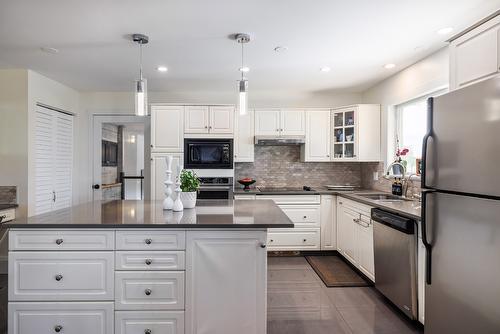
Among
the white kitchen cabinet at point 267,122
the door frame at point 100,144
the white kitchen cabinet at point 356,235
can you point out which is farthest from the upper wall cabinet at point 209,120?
the white kitchen cabinet at point 356,235

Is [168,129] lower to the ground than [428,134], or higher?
higher

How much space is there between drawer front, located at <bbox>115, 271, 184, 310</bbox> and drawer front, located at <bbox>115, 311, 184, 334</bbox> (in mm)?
37

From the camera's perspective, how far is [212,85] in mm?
4250

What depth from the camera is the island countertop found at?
1822 millimetres

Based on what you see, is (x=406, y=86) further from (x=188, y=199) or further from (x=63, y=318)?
(x=63, y=318)

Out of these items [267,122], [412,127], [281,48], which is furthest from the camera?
[267,122]

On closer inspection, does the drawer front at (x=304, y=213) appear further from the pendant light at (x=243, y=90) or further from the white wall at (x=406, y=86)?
the pendant light at (x=243, y=90)

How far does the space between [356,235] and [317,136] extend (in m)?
1.64

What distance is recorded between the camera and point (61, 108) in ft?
13.8

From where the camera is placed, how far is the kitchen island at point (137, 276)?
1.84 m

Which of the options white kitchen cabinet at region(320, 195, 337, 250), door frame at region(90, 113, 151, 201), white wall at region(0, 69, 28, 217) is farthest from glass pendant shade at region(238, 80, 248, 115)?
white wall at region(0, 69, 28, 217)

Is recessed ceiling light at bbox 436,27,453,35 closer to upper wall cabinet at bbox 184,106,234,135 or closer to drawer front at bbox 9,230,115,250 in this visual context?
upper wall cabinet at bbox 184,106,234,135

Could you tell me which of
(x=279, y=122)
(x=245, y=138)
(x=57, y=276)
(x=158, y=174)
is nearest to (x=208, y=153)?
(x=245, y=138)

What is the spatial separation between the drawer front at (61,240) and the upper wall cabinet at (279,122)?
2.90 m
